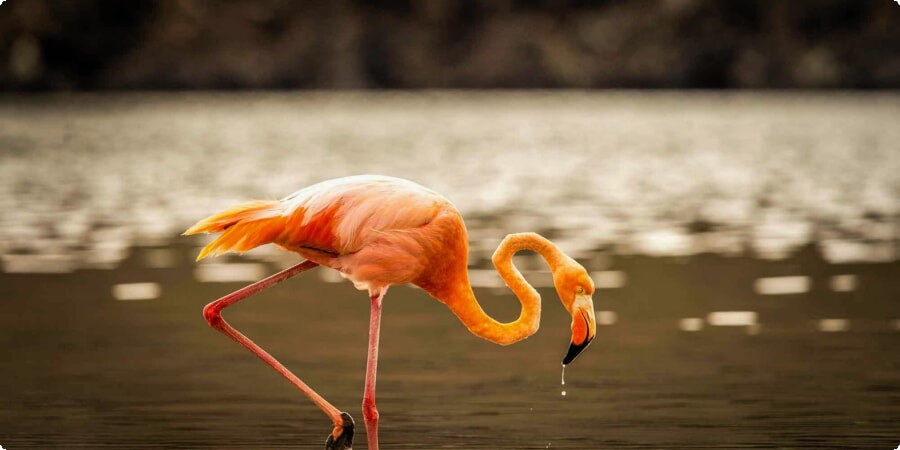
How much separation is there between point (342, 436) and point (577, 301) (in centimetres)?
114

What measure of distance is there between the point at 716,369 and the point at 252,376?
248 centimetres

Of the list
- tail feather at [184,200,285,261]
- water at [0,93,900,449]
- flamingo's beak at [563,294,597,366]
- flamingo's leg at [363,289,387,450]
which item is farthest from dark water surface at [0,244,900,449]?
tail feather at [184,200,285,261]

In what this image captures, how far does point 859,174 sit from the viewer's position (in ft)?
80.5

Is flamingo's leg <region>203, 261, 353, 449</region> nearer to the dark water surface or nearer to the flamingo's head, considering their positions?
the dark water surface

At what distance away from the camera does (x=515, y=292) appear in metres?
6.49

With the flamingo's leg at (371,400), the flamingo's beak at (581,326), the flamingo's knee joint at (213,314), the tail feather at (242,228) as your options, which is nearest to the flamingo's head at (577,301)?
the flamingo's beak at (581,326)

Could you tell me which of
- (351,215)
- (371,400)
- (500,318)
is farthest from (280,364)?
(500,318)

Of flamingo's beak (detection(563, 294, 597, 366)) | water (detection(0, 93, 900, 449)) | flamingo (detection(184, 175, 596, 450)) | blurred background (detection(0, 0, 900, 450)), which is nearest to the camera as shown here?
flamingo's beak (detection(563, 294, 597, 366))

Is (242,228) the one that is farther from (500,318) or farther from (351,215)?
(500,318)

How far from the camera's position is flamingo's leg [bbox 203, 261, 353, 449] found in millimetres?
6324

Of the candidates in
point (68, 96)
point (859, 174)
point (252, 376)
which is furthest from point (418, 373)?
point (68, 96)

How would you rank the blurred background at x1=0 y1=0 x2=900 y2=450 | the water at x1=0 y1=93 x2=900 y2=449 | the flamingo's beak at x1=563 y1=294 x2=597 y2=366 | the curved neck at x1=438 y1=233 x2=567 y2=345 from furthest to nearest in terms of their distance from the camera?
the blurred background at x1=0 y1=0 x2=900 y2=450 → the water at x1=0 y1=93 x2=900 y2=449 → the curved neck at x1=438 y1=233 x2=567 y2=345 → the flamingo's beak at x1=563 y1=294 x2=597 y2=366

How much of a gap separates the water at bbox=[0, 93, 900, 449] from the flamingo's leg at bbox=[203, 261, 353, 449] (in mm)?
224

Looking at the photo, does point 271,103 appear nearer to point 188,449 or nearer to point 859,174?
point 859,174
